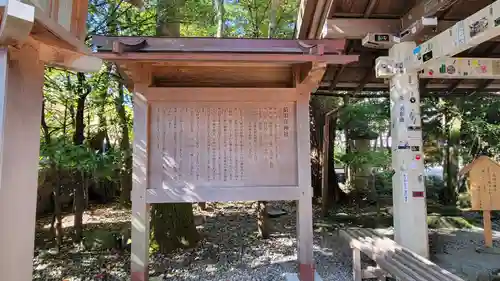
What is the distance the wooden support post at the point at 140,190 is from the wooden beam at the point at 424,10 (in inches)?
138

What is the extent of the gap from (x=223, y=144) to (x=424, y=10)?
3.03 m

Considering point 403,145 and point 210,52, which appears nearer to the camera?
point 210,52

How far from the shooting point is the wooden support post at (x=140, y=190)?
301 centimetres

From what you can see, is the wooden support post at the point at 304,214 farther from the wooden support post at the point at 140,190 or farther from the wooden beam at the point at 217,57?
the wooden support post at the point at 140,190

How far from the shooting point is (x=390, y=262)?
3.26 metres

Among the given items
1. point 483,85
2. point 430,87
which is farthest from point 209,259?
point 483,85

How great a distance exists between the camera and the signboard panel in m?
3.19

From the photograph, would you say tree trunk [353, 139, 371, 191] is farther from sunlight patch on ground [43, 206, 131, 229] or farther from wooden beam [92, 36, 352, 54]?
wooden beam [92, 36, 352, 54]

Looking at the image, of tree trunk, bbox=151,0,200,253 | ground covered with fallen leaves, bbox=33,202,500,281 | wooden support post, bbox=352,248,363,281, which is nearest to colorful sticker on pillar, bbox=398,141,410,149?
wooden support post, bbox=352,248,363,281

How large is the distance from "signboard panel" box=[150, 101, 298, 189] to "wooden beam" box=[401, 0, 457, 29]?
2.11 metres

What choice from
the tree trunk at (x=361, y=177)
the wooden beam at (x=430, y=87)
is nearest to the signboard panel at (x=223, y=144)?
the wooden beam at (x=430, y=87)

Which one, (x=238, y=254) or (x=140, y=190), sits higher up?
(x=140, y=190)

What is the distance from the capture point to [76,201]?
516cm

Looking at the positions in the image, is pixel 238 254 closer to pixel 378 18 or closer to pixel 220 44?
pixel 220 44
